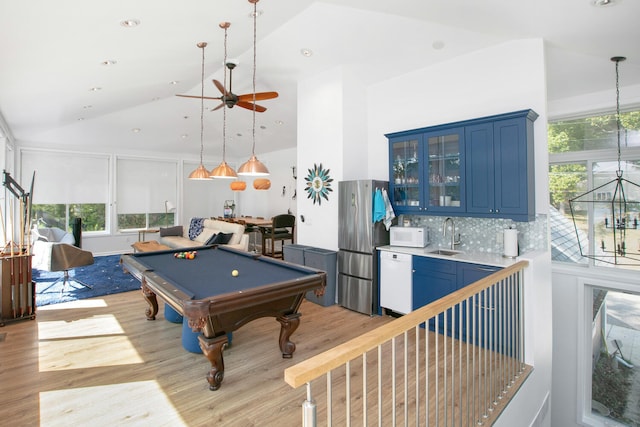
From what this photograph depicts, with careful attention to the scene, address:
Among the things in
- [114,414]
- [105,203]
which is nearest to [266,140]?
[105,203]

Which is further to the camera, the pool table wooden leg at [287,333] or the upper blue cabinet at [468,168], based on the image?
the upper blue cabinet at [468,168]

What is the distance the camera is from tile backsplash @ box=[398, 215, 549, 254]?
3555 millimetres

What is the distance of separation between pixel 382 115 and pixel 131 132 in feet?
20.6

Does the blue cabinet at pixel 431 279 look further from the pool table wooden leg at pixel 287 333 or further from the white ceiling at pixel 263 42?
the white ceiling at pixel 263 42

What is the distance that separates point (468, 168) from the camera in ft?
12.3

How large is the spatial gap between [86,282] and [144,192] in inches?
147

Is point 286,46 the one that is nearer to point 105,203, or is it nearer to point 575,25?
point 575,25

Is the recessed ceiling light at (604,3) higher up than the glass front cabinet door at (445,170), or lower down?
higher up

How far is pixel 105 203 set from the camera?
8453mm

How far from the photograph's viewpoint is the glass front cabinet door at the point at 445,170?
12.6 ft

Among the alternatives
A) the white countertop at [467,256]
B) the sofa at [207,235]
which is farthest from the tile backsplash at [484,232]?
the sofa at [207,235]

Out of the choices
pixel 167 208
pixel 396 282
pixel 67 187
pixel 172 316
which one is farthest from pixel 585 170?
pixel 67 187

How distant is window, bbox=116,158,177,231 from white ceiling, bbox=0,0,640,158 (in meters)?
2.48

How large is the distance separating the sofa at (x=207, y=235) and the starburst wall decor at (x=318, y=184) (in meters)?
1.80
